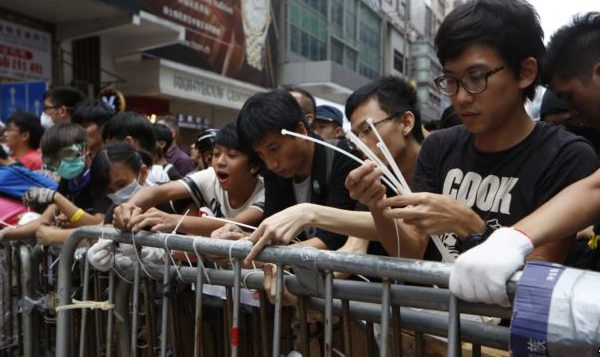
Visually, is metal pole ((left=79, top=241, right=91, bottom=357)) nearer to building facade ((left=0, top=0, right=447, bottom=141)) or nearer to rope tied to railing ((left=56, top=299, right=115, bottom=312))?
rope tied to railing ((left=56, top=299, right=115, bottom=312))

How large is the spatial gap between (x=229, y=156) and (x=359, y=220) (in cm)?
116

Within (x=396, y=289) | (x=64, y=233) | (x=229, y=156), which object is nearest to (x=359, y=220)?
(x=396, y=289)

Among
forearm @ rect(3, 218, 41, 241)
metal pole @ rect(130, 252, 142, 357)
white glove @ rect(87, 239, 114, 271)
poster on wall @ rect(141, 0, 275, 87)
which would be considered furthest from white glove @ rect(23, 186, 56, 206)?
poster on wall @ rect(141, 0, 275, 87)

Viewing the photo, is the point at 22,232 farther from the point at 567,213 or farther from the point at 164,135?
the point at 567,213

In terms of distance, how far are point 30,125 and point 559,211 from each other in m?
4.57

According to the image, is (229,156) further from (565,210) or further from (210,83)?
(210,83)

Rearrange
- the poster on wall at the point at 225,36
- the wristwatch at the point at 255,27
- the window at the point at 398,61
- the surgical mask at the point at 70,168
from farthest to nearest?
1. the window at the point at 398,61
2. the wristwatch at the point at 255,27
3. the poster on wall at the point at 225,36
4. the surgical mask at the point at 70,168

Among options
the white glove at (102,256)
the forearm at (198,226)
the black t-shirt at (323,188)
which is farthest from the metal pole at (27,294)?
the black t-shirt at (323,188)

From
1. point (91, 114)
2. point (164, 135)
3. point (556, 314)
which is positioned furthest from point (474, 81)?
point (164, 135)

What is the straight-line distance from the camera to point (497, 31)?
1.78m

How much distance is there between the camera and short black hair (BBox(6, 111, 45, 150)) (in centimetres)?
486

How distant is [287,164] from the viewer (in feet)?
8.09

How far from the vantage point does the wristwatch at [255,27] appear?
1746 centimetres

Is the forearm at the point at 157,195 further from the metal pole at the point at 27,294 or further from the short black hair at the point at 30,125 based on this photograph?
the short black hair at the point at 30,125
